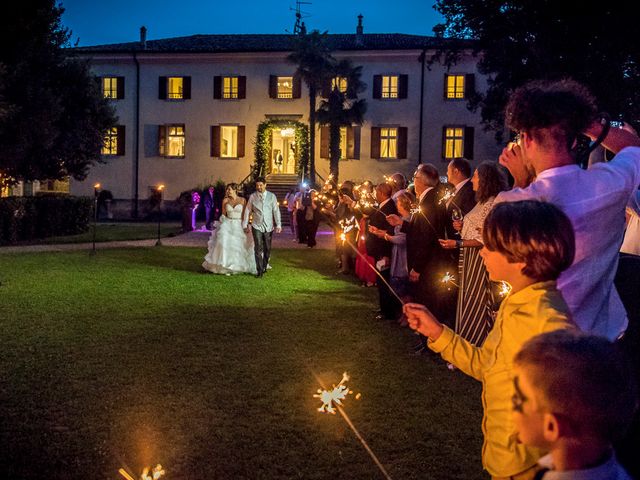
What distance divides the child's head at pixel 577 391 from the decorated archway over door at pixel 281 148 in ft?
123

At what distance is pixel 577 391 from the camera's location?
1.65 meters

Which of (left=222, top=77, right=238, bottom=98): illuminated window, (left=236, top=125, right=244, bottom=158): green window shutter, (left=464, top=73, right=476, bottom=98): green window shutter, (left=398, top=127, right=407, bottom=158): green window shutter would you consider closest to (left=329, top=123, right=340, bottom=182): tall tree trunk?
(left=398, top=127, right=407, bottom=158): green window shutter

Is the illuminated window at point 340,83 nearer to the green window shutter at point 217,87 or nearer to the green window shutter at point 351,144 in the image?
the green window shutter at point 351,144

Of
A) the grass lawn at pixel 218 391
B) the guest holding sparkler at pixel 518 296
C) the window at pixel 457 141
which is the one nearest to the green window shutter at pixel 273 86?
the window at pixel 457 141

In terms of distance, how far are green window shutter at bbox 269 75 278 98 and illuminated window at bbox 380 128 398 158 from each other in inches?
273

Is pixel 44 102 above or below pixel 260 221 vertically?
above

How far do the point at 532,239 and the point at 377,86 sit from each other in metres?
39.6

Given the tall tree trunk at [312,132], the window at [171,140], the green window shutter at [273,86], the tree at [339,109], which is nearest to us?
the tree at [339,109]

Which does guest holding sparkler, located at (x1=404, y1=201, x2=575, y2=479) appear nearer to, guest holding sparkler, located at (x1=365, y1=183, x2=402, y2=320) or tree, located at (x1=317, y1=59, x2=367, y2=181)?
guest holding sparkler, located at (x1=365, y1=183, x2=402, y2=320)

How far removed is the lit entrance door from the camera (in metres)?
42.2

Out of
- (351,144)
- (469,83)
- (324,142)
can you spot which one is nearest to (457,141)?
(469,83)

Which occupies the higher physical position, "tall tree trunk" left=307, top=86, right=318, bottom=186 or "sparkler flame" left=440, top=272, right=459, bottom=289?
"tall tree trunk" left=307, top=86, right=318, bottom=186

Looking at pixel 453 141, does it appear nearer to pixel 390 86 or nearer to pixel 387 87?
pixel 390 86

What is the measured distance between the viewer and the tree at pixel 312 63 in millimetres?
38406
